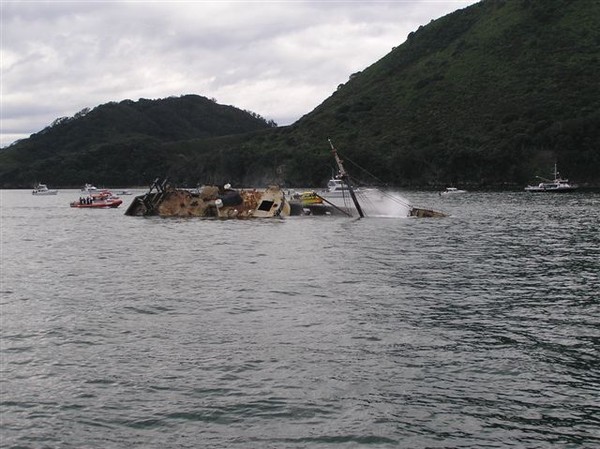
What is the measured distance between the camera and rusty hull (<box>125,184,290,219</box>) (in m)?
68.5

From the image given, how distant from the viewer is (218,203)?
6969 centimetres

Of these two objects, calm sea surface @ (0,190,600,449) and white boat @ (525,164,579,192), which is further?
white boat @ (525,164,579,192)

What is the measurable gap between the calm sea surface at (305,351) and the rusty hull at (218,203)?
3174cm

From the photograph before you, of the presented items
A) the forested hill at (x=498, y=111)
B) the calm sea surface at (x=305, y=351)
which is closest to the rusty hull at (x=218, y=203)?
the calm sea surface at (x=305, y=351)

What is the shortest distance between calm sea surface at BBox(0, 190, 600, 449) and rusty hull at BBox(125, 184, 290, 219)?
1250 inches

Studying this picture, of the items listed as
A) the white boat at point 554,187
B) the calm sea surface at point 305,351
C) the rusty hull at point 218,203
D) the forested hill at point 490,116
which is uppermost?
the forested hill at point 490,116

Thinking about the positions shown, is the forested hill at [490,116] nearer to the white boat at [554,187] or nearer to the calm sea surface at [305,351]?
the white boat at [554,187]

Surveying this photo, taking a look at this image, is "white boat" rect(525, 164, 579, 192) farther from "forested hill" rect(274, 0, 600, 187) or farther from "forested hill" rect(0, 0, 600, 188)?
"forested hill" rect(274, 0, 600, 187)

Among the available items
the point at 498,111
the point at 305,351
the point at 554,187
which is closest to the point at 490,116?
the point at 498,111

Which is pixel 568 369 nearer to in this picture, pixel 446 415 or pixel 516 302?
pixel 446 415

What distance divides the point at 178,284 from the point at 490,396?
1801 cm

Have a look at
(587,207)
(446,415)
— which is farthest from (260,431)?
(587,207)

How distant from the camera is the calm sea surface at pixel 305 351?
1198 cm

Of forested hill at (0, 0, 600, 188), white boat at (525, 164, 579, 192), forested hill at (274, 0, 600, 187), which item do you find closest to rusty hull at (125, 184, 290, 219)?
forested hill at (0, 0, 600, 188)
